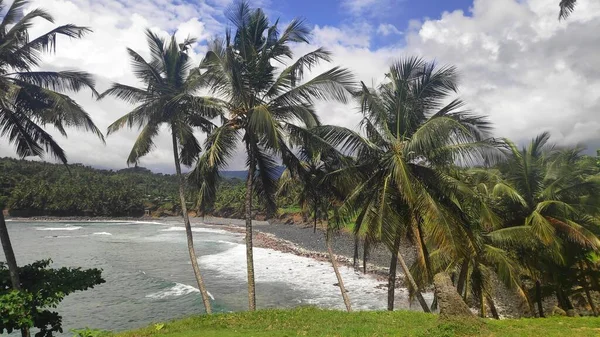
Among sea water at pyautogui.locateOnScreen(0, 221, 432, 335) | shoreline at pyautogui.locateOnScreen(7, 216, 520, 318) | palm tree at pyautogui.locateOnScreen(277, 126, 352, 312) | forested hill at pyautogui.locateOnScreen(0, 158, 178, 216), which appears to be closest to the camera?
palm tree at pyautogui.locateOnScreen(277, 126, 352, 312)

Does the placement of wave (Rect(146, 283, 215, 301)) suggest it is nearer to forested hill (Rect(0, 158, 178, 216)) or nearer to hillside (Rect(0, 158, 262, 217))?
hillside (Rect(0, 158, 262, 217))

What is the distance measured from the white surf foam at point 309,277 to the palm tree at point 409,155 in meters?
12.7

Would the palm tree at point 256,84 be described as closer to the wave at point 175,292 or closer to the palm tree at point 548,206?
the palm tree at point 548,206

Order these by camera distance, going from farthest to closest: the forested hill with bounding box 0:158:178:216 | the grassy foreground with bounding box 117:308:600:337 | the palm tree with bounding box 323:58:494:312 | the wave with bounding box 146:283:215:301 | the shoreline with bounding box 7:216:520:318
Answer: the forested hill with bounding box 0:158:178:216 < the wave with bounding box 146:283:215:301 < the shoreline with bounding box 7:216:520:318 < the palm tree with bounding box 323:58:494:312 < the grassy foreground with bounding box 117:308:600:337

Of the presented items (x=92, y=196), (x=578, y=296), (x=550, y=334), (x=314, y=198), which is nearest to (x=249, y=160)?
(x=314, y=198)

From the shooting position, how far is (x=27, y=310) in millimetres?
8539

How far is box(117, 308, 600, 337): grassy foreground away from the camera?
7695 mm

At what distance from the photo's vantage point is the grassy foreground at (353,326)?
7.70 metres

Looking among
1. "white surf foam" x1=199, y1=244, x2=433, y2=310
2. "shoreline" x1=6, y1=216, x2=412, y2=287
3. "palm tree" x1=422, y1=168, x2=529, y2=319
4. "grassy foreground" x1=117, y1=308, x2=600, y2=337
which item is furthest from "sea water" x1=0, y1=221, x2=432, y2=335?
"grassy foreground" x1=117, y1=308, x2=600, y2=337

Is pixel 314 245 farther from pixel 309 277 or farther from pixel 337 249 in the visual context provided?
pixel 309 277

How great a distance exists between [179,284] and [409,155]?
22.5 m

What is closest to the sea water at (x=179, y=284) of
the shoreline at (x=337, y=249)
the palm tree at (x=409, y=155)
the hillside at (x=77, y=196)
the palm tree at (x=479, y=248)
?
the shoreline at (x=337, y=249)

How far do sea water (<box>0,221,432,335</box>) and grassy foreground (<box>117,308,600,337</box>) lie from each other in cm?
1109

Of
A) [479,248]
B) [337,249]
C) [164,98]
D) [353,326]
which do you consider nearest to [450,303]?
[353,326]
